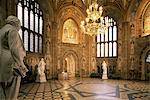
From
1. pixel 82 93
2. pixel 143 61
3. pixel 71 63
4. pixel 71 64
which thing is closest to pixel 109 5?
pixel 143 61

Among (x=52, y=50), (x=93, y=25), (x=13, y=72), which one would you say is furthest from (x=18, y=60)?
(x=52, y=50)

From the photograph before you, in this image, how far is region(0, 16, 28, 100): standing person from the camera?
291 cm

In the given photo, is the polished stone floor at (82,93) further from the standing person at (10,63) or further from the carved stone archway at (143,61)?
the carved stone archway at (143,61)

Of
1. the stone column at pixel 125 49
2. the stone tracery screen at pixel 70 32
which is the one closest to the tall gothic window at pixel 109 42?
the stone column at pixel 125 49

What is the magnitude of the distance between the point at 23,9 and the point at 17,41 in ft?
48.3

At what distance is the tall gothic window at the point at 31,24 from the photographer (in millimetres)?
16688

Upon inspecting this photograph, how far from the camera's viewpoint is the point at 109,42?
24.1 m

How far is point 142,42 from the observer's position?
67.9 ft

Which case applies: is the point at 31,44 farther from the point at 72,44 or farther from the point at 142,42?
the point at 142,42

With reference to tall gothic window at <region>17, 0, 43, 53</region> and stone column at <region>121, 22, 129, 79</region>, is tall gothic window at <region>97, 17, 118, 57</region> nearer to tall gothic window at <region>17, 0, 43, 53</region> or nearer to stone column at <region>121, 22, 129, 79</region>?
stone column at <region>121, 22, 129, 79</region>

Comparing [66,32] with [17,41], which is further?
[66,32]

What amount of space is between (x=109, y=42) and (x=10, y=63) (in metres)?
21.8

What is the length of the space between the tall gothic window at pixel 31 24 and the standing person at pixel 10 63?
13634 mm

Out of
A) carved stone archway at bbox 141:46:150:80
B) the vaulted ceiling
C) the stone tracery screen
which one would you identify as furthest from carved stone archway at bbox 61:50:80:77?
carved stone archway at bbox 141:46:150:80
